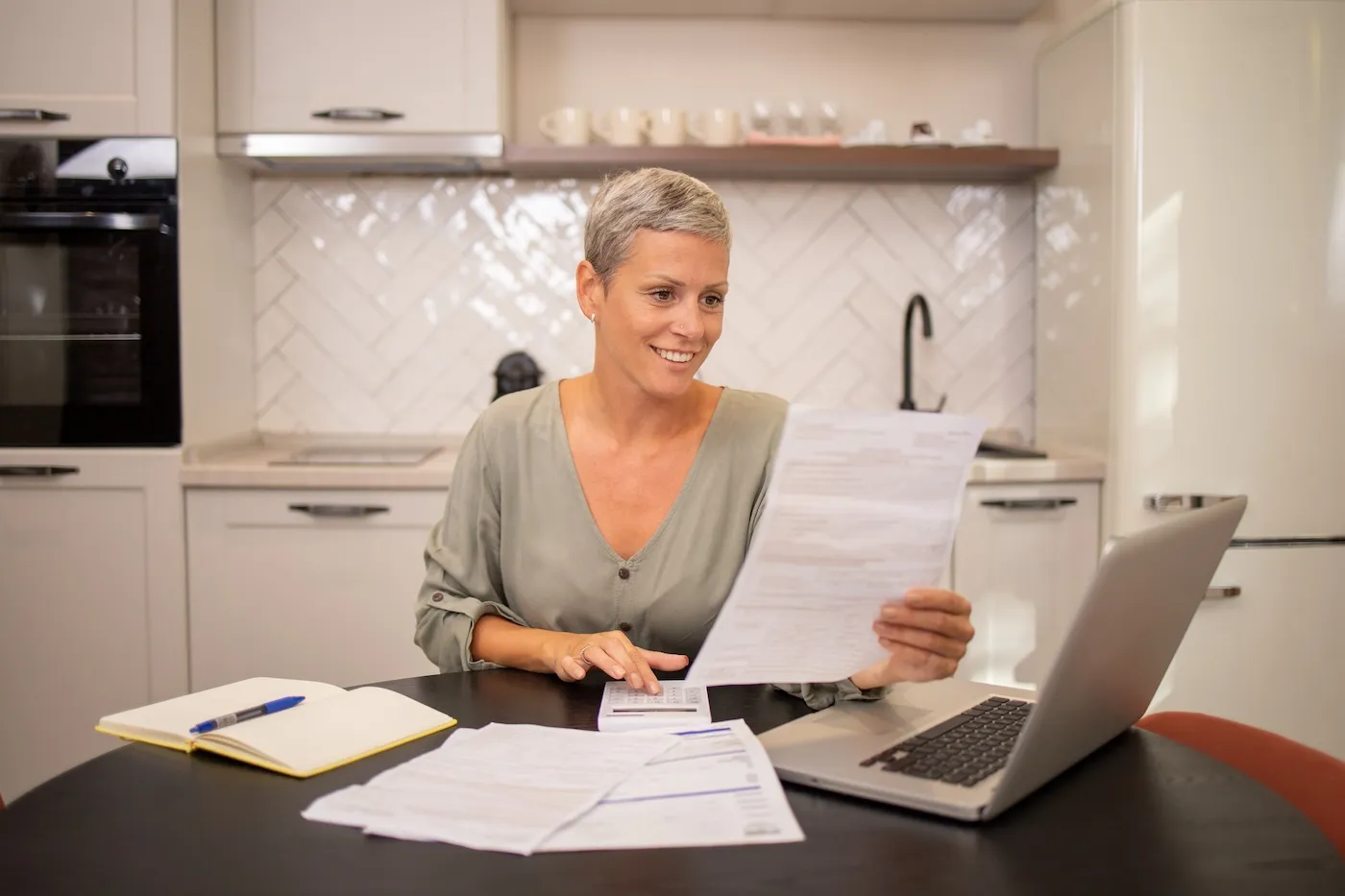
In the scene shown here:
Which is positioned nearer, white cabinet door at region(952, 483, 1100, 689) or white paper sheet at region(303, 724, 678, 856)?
white paper sheet at region(303, 724, 678, 856)

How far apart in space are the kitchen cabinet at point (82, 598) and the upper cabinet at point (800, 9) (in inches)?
61.4

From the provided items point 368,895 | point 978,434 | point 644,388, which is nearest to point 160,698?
point 644,388

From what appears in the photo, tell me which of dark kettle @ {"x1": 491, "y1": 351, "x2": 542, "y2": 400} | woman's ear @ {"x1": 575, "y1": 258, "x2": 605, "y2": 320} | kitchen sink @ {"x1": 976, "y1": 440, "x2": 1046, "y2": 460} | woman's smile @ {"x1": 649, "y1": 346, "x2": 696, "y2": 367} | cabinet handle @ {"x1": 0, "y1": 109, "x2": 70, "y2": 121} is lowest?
kitchen sink @ {"x1": 976, "y1": 440, "x2": 1046, "y2": 460}

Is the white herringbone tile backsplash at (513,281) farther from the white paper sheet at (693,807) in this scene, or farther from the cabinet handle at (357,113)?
the white paper sheet at (693,807)

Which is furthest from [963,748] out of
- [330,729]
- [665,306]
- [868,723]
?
[665,306]

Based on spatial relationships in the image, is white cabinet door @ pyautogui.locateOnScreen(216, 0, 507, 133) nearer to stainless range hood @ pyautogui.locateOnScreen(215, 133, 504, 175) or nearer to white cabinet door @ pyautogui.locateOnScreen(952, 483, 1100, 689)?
stainless range hood @ pyautogui.locateOnScreen(215, 133, 504, 175)

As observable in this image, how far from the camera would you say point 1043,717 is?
0.88 m

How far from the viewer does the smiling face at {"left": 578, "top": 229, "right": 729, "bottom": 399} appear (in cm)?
148

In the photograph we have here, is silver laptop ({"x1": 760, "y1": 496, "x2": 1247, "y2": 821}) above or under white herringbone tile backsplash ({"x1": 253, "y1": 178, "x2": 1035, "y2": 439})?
under

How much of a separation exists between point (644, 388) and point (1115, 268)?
60.0 inches

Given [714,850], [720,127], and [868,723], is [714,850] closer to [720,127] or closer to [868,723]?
[868,723]

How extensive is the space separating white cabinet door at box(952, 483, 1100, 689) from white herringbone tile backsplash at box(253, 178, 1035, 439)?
645mm

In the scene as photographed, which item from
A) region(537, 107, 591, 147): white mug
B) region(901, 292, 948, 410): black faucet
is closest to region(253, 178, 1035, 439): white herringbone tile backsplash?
region(901, 292, 948, 410): black faucet

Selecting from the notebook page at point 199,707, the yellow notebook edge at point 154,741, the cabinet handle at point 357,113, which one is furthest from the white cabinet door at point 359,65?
the yellow notebook edge at point 154,741
